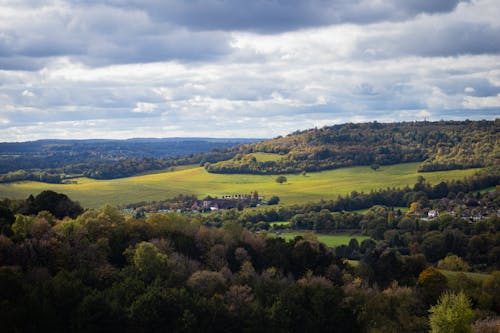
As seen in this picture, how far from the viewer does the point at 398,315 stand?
5834 centimetres

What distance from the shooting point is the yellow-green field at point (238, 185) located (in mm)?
154500

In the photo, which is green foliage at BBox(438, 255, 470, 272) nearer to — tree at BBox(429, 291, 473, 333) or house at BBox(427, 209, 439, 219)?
tree at BBox(429, 291, 473, 333)

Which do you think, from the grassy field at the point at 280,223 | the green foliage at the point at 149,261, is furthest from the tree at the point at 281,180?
the green foliage at the point at 149,261

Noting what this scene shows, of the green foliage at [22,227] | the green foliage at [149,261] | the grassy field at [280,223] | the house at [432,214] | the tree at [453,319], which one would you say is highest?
the green foliage at [22,227]

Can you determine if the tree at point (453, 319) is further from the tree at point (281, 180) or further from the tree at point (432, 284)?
the tree at point (281, 180)

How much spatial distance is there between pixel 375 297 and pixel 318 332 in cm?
924

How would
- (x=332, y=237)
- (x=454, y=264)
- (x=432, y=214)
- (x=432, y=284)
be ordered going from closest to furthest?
(x=432, y=284), (x=454, y=264), (x=332, y=237), (x=432, y=214)

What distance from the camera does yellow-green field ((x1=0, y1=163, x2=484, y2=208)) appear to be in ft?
507

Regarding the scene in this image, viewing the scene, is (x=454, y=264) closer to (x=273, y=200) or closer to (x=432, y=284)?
(x=432, y=284)

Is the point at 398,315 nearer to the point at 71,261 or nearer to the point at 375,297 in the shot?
the point at 375,297

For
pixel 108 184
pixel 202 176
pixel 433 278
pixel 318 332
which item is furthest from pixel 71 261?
pixel 202 176

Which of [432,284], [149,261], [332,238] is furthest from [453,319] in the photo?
[332,238]

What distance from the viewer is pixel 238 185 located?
18138cm

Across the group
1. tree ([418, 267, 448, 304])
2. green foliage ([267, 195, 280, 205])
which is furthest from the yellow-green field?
tree ([418, 267, 448, 304])
